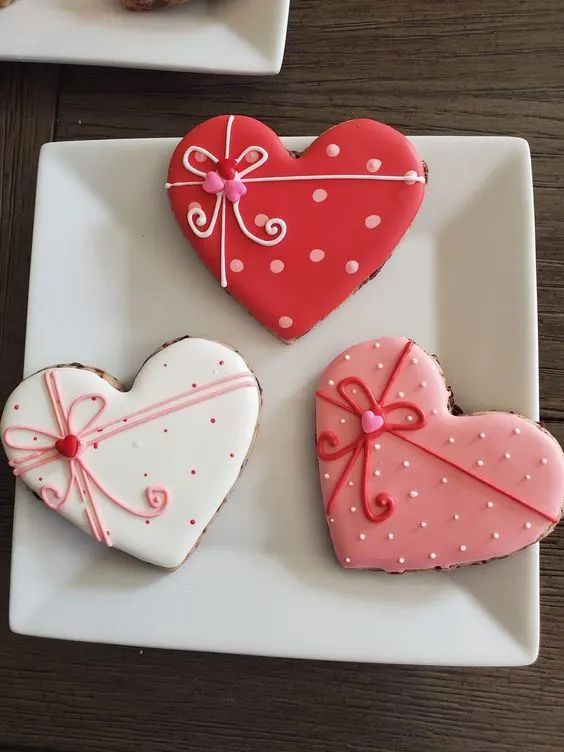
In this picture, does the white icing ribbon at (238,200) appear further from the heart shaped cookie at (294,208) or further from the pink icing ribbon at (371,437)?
the pink icing ribbon at (371,437)

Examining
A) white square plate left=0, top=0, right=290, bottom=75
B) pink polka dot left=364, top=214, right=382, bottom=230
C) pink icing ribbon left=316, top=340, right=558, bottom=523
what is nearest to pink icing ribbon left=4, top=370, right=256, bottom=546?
pink icing ribbon left=316, top=340, right=558, bottom=523

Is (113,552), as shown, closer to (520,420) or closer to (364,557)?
(364,557)

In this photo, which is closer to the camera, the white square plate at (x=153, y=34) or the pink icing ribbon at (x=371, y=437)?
the pink icing ribbon at (x=371, y=437)

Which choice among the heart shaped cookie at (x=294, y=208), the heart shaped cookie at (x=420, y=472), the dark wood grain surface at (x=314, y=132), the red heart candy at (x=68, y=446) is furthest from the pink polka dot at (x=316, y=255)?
the red heart candy at (x=68, y=446)

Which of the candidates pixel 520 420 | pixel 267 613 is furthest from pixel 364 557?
pixel 520 420

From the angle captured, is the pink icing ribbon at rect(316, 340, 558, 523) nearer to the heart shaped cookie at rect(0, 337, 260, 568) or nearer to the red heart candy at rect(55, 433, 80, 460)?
the heart shaped cookie at rect(0, 337, 260, 568)

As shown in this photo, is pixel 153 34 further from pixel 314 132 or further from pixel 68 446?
pixel 68 446

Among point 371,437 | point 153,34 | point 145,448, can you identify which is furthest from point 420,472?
point 153,34

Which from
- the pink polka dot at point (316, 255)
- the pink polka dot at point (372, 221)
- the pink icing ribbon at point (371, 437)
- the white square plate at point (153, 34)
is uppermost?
the white square plate at point (153, 34)
